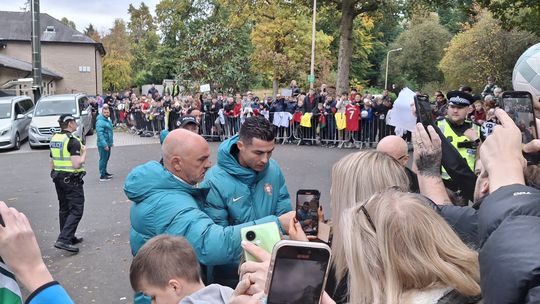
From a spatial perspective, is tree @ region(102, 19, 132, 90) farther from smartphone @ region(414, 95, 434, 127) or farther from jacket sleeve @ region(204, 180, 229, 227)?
smartphone @ region(414, 95, 434, 127)

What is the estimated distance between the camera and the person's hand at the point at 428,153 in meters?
2.81

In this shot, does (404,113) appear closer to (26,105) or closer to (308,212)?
(308,212)

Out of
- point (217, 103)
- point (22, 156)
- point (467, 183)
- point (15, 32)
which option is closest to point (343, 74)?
point (217, 103)

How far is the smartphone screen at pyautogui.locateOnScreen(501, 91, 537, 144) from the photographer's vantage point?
2.39 metres

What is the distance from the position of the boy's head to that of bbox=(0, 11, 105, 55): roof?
180ft

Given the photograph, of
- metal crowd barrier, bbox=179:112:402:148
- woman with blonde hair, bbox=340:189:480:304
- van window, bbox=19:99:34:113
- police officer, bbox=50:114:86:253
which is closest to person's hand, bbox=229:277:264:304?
woman with blonde hair, bbox=340:189:480:304

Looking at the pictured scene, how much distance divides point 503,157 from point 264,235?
1.00 m

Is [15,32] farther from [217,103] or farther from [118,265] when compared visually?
[118,265]

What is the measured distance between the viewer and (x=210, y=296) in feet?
6.98

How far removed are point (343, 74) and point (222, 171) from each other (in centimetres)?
2145

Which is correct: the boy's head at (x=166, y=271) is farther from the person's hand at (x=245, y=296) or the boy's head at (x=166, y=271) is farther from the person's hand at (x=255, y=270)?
the person's hand at (x=245, y=296)

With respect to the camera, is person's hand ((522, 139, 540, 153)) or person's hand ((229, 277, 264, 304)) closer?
person's hand ((229, 277, 264, 304))

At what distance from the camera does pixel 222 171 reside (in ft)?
10.7

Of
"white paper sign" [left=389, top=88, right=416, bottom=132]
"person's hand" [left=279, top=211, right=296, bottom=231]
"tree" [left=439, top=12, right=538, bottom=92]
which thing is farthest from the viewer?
"tree" [left=439, top=12, right=538, bottom=92]
